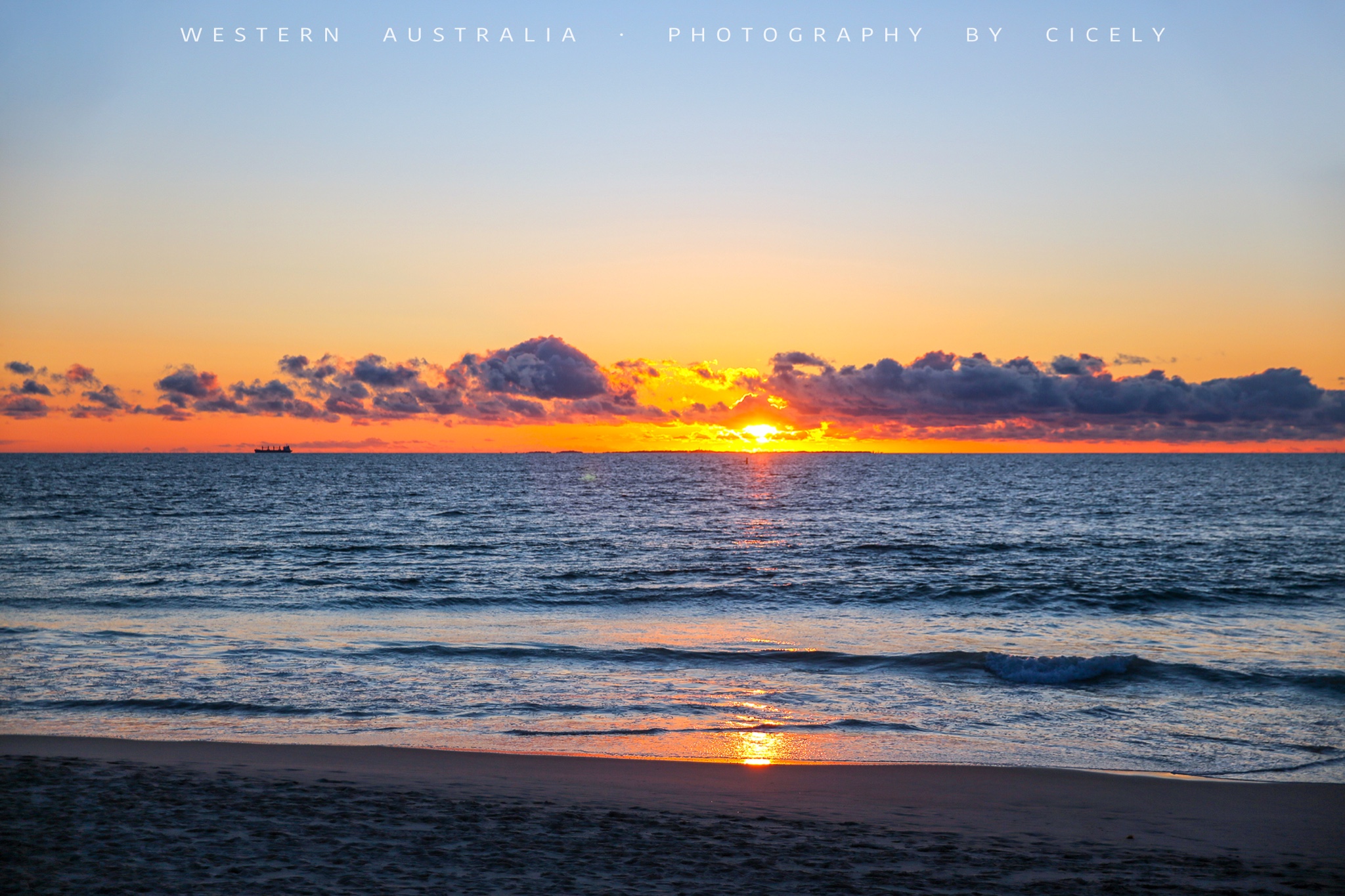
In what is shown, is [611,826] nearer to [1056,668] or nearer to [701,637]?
[1056,668]

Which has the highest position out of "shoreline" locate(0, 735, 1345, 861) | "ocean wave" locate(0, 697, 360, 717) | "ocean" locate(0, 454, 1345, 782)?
"shoreline" locate(0, 735, 1345, 861)

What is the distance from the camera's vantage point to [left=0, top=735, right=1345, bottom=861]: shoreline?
9258 mm

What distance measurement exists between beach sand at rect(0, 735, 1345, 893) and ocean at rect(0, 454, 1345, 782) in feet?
3.53

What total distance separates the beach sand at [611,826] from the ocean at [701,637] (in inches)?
42.3

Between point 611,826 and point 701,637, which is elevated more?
point 611,826

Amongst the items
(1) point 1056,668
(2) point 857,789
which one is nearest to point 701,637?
(1) point 1056,668

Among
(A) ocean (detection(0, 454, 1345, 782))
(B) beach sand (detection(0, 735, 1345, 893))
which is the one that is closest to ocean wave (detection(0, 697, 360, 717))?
(A) ocean (detection(0, 454, 1345, 782))

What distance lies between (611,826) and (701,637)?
13.3m

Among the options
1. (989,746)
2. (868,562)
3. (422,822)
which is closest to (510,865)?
(422,822)

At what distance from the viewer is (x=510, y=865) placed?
24.3 feet

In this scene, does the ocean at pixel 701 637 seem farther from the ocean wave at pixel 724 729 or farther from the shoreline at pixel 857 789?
the shoreline at pixel 857 789

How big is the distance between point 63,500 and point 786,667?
237 ft

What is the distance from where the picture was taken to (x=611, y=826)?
8.70 meters

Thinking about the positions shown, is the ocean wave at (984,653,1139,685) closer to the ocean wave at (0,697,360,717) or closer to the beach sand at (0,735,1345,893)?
the beach sand at (0,735,1345,893)
